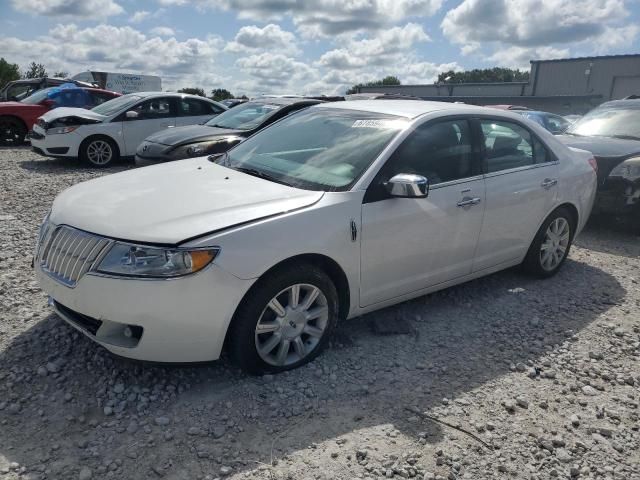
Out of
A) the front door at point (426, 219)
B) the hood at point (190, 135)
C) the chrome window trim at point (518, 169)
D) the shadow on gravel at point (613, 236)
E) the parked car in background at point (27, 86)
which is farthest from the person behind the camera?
the parked car in background at point (27, 86)

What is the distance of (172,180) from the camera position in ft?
12.1

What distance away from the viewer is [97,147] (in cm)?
1044

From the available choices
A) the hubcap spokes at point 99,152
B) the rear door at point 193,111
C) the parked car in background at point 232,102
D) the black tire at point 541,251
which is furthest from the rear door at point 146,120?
the black tire at point 541,251

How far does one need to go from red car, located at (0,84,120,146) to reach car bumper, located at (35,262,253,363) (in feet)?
39.3

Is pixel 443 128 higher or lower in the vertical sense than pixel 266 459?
higher

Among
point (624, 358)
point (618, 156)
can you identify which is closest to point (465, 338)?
point (624, 358)

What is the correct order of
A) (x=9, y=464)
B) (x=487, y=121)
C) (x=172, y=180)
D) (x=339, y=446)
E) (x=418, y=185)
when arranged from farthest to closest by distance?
(x=487, y=121), (x=172, y=180), (x=418, y=185), (x=339, y=446), (x=9, y=464)

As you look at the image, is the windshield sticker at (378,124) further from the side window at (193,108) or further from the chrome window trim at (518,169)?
the side window at (193,108)

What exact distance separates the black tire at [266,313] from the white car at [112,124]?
862cm

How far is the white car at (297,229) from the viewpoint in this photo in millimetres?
2766

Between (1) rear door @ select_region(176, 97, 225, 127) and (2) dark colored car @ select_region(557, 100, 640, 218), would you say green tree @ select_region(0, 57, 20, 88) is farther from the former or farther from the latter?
(2) dark colored car @ select_region(557, 100, 640, 218)

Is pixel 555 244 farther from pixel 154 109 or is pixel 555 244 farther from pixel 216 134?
pixel 154 109

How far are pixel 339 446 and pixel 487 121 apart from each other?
9.39 ft

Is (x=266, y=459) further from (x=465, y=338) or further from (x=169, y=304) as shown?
(x=465, y=338)
